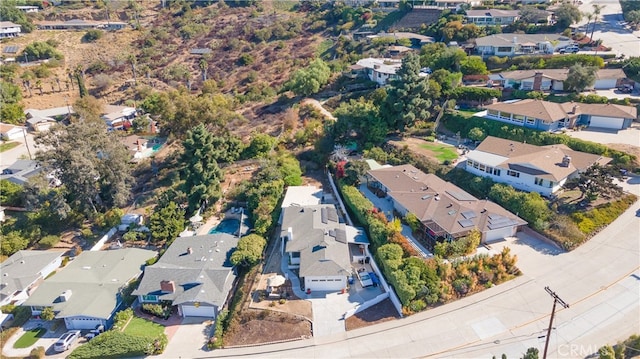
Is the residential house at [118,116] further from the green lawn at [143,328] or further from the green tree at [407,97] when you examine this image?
the green lawn at [143,328]

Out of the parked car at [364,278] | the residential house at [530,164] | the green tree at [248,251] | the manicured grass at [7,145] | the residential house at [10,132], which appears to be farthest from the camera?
the residential house at [10,132]

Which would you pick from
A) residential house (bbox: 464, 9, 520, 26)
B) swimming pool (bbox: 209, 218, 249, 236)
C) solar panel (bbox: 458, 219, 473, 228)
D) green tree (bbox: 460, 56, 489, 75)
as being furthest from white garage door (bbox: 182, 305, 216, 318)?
residential house (bbox: 464, 9, 520, 26)

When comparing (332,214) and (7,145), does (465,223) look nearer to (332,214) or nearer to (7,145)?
(332,214)

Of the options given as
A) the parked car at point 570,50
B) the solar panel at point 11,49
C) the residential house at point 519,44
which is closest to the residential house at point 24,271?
the residential house at point 519,44

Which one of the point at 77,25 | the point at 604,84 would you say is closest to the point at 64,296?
the point at 604,84

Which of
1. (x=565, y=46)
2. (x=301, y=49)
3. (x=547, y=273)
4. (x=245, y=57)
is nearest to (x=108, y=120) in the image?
(x=245, y=57)

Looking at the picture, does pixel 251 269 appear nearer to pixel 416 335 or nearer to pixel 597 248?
pixel 416 335
